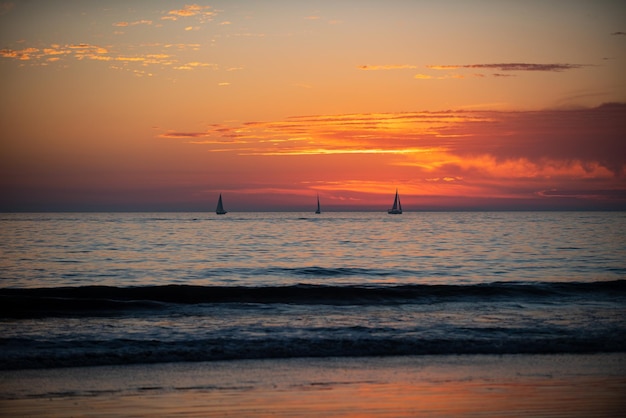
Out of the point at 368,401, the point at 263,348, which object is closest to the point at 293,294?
the point at 263,348

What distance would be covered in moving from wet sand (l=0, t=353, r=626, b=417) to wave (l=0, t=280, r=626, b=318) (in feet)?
33.4

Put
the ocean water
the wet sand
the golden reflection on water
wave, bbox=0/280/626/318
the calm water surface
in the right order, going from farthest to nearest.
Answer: the calm water surface, wave, bbox=0/280/626/318, the ocean water, the wet sand, the golden reflection on water

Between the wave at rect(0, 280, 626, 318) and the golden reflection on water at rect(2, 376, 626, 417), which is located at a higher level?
the golden reflection on water at rect(2, 376, 626, 417)

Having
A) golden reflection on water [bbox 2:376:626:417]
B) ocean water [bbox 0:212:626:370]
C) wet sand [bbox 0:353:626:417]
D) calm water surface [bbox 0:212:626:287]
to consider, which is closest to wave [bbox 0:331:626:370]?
ocean water [bbox 0:212:626:370]

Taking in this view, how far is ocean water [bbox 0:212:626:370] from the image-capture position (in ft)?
47.8

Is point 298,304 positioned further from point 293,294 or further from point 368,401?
point 368,401

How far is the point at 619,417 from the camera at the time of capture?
9406mm

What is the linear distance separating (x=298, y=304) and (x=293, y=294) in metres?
2.50

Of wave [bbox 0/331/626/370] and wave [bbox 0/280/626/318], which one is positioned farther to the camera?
wave [bbox 0/280/626/318]

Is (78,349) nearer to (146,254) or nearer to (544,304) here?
(544,304)

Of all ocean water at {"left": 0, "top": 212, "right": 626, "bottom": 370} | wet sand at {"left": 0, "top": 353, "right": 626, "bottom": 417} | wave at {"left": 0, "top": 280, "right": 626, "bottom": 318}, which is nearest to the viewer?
wet sand at {"left": 0, "top": 353, "right": 626, "bottom": 417}

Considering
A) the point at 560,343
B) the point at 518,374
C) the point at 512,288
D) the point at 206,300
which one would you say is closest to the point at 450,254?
the point at 512,288

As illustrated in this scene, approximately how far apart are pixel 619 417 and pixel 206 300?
16.9m

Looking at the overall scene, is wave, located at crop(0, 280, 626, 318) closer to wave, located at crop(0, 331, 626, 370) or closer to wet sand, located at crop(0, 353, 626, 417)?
wave, located at crop(0, 331, 626, 370)
